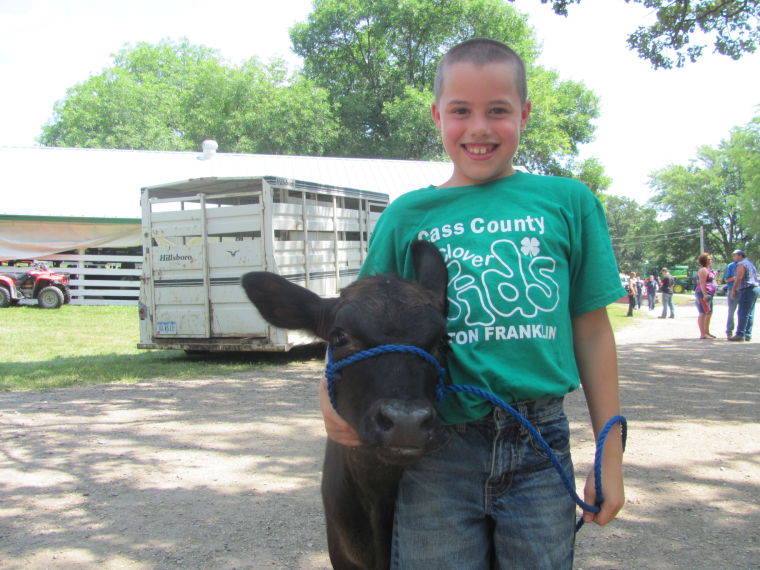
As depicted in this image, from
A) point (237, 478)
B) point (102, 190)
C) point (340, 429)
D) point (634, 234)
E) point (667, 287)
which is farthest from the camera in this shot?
point (634, 234)

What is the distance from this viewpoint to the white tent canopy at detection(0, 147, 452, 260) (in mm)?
22906

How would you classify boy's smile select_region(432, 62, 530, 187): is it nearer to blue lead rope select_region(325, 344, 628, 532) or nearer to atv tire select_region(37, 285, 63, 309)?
blue lead rope select_region(325, 344, 628, 532)

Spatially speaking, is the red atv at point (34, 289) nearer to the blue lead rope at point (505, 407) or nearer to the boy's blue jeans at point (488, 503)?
the blue lead rope at point (505, 407)

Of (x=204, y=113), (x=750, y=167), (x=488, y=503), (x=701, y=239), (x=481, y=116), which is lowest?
(x=488, y=503)

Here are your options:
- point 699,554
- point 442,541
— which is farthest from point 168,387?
point 442,541

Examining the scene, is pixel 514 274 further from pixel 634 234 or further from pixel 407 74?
pixel 634 234

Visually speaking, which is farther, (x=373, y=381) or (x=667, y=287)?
(x=667, y=287)

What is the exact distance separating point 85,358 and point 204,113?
36.7 m

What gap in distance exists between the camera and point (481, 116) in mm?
2039

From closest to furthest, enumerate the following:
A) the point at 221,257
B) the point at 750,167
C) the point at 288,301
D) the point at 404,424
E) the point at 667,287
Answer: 1. the point at 404,424
2. the point at 288,301
3. the point at 221,257
4. the point at 667,287
5. the point at 750,167

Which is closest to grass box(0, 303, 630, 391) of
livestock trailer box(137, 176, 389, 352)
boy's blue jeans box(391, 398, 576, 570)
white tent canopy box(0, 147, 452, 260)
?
livestock trailer box(137, 176, 389, 352)

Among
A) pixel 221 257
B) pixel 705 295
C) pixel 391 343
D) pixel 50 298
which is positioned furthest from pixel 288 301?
pixel 50 298

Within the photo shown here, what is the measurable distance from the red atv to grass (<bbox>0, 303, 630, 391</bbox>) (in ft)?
8.02

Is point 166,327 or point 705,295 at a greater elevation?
point 705,295
